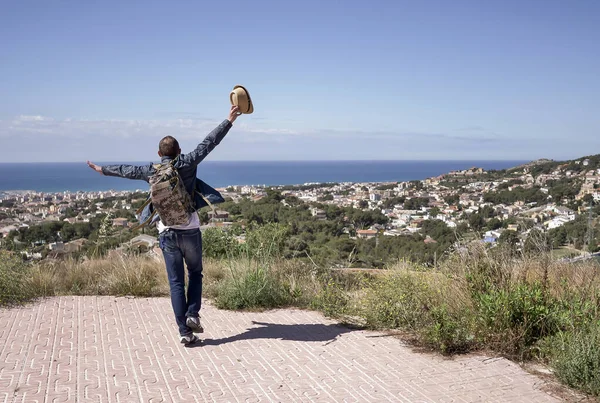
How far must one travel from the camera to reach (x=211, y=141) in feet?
16.0

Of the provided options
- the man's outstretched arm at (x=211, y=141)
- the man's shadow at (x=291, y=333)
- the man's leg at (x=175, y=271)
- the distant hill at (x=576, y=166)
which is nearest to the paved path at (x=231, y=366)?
the man's shadow at (x=291, y=333)

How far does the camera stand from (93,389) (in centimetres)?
390

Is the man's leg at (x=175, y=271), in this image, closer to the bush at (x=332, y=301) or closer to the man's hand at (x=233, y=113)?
the man's hand at (x=233, y=113)

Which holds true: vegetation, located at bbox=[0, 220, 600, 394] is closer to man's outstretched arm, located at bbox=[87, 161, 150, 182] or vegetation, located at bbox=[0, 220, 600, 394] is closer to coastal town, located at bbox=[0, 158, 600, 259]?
man's outstretched arm, located at bbox=[87, 161, 150, 182]

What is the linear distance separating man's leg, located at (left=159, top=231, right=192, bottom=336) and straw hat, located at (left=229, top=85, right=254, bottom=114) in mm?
1427

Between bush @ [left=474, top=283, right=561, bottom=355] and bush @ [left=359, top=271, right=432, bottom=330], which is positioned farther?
bush @ [left=359, top=271, right=432, bottom=330]

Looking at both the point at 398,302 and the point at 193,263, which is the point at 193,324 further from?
the point at 398,302

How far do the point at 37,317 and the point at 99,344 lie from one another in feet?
4.87

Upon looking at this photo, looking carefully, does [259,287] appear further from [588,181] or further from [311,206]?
[588,181]

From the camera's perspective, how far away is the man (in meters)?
4.84

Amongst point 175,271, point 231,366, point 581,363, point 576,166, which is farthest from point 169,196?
point 576,166

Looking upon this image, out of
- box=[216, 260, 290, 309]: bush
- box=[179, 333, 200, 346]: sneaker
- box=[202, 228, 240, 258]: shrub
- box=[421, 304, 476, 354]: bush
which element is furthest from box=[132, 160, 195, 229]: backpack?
box=[202, 228, 240, 258]: shrub

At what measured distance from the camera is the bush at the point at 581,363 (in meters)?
3.88

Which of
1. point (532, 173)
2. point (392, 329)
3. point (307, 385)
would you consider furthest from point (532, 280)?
point (532, 173)
